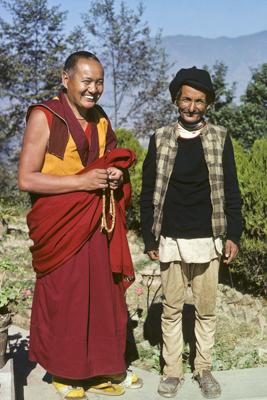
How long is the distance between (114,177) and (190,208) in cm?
50

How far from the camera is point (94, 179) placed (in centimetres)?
319

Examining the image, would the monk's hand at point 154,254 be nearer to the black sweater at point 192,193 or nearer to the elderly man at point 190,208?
the elderly man at point 190,208

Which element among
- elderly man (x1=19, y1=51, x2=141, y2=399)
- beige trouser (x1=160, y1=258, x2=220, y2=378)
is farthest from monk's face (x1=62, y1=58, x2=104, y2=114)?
beige trouser (x1=160, y1=258, x2=220, y2=378)

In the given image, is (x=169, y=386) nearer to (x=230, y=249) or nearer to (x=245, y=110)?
(x=230, y=249)

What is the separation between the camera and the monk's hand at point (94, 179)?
3.19 metres

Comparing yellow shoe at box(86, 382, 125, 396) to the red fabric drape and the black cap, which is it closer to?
A: the red fabric drape

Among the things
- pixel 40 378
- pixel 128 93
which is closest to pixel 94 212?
pixel 40 378

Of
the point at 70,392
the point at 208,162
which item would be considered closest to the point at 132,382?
the point at 70,392

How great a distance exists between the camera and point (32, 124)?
3158 mm

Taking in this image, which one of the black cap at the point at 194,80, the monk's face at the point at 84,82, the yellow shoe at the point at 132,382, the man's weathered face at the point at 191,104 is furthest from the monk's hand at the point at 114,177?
the yellow shoe at the point at 132,382

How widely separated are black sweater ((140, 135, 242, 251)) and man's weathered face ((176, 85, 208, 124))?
13 centimetres

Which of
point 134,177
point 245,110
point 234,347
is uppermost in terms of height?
point 245,110

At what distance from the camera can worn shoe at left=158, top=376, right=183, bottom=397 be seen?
138 inches

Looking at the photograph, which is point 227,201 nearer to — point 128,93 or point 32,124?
point 32,124
